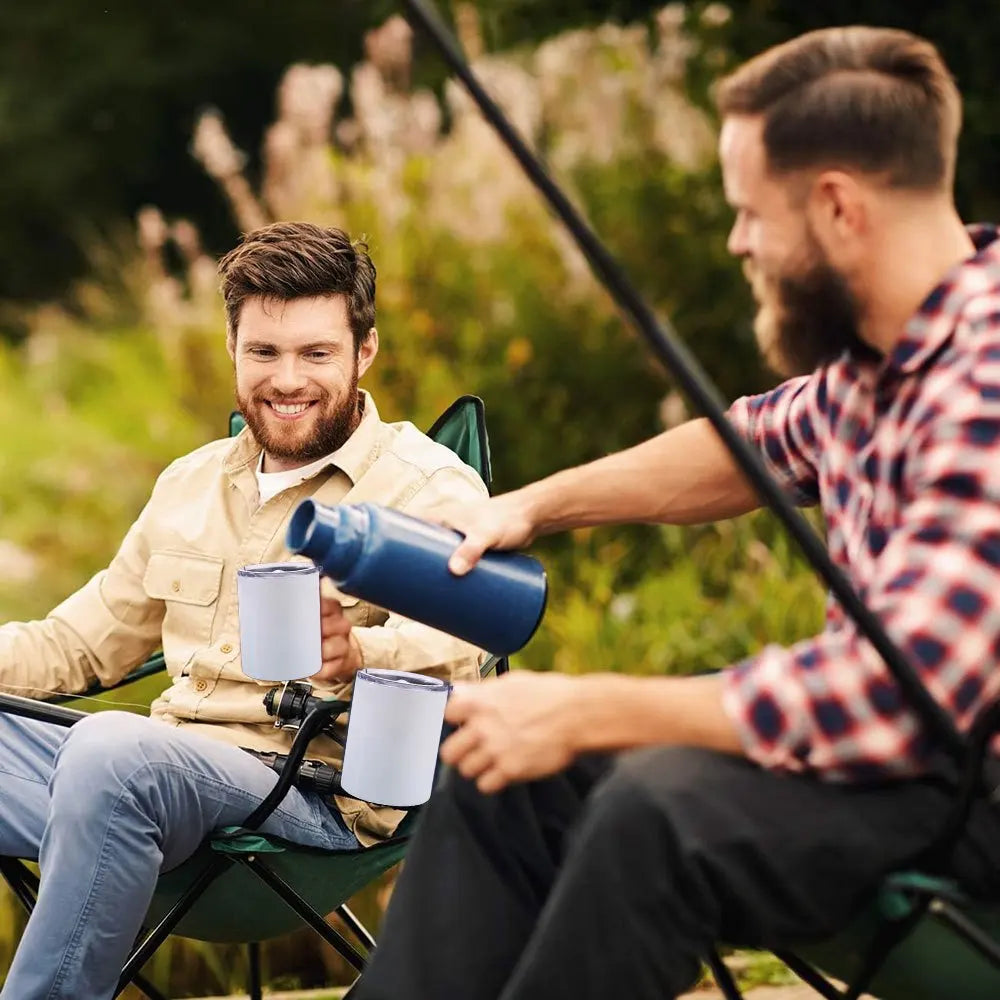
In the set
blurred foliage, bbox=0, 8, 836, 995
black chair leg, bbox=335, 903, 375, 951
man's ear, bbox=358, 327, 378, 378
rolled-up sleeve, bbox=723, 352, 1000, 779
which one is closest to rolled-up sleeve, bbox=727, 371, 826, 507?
rolled-up sleeve, bbox=723, 352, 1000, 779

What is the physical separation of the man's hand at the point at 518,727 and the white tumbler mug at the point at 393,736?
1.41 feet

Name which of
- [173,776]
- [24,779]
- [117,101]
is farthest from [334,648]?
[117,101]

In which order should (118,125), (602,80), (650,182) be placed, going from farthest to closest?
(118,125)
(602,80)
(650,182)

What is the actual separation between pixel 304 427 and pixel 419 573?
26.4 inches

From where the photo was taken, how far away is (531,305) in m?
4.88

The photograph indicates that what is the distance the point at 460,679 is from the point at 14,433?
13.4ft

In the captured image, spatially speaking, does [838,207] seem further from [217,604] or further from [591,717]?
[217,604]

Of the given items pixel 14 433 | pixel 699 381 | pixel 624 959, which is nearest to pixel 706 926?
pixel 624 959

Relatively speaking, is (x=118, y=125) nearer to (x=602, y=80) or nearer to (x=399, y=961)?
(x=602, y=80)

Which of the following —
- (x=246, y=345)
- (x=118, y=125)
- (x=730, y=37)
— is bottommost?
(x=246, y=345)

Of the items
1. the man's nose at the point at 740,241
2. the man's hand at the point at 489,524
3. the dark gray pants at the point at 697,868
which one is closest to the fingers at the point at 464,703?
the dark gray pants at the point at 697,868

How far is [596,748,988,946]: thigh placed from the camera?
4.76 feet

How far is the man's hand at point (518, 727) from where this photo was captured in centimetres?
150

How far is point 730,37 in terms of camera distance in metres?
4.78
